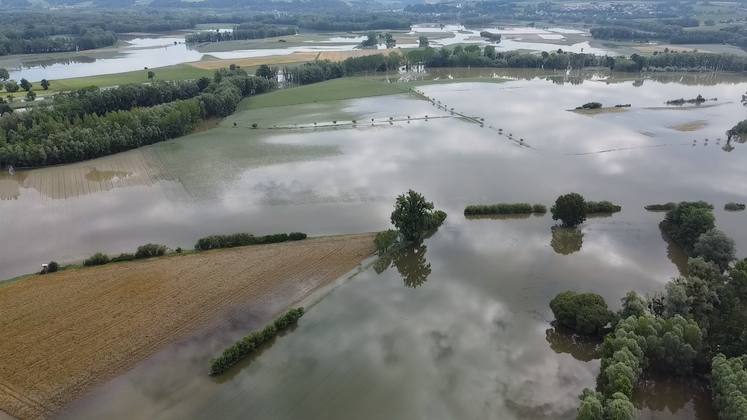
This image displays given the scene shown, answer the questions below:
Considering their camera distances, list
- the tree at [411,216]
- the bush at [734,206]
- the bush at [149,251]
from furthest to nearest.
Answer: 1. the bush at [734,206]
2. the tree at [411,216]
3. the bush at [149,251]

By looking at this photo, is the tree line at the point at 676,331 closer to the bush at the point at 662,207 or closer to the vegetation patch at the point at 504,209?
the bush at the point at 662,207

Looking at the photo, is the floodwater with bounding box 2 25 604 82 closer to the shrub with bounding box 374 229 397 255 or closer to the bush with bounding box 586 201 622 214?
the shrub with bounding box 374 229 397 255

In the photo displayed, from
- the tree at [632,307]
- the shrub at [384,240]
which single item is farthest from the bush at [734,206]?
the shrub at [384,240]

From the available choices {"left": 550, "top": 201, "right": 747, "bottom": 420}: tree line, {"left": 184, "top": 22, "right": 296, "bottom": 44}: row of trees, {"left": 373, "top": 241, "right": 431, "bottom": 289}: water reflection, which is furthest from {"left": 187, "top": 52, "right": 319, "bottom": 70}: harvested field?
{"left": 550, "top": 201, "right": 747, "bottom": 420}: tree line

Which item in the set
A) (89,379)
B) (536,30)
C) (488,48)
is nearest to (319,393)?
(89,379)

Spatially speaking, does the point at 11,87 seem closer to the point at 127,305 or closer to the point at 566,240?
the point at 127,305

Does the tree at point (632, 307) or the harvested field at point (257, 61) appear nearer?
the tree at point (632, 307)
